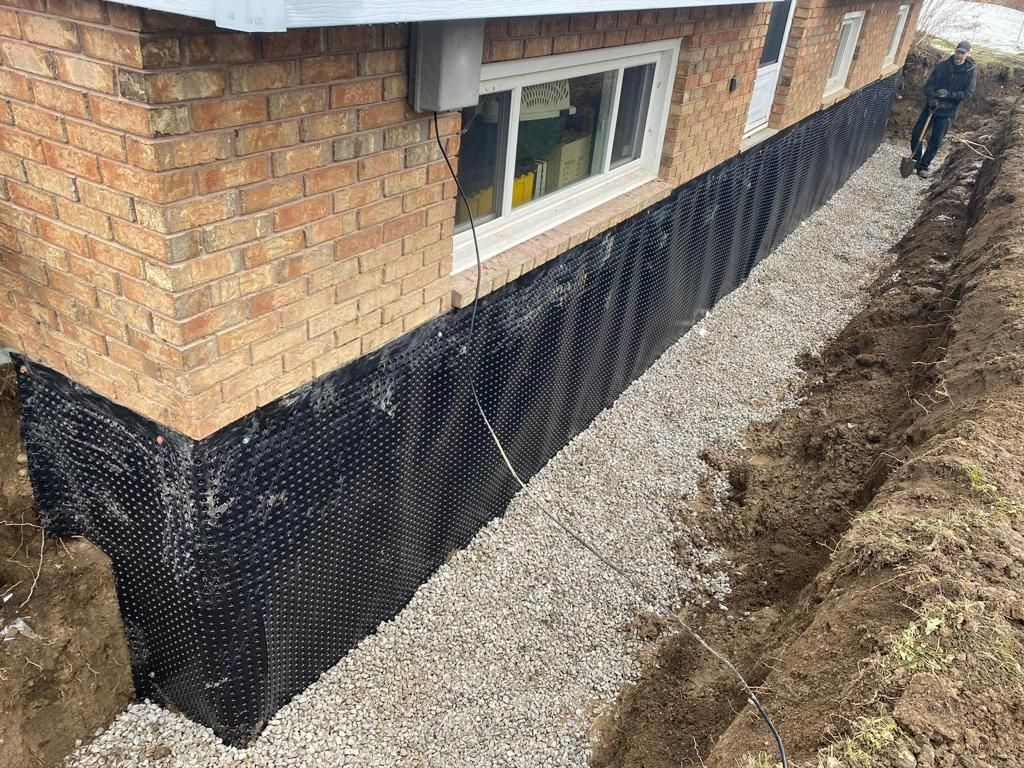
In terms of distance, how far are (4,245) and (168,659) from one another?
5.88ft

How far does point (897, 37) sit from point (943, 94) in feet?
6.15

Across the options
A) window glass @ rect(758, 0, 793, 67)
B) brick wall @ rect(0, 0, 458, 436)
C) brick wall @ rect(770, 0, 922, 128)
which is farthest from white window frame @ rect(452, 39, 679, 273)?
brick wall @ rect(770, 0, 922, 128)

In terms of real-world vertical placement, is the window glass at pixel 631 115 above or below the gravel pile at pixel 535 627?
above

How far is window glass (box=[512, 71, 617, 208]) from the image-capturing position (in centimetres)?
385

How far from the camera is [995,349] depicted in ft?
15.3

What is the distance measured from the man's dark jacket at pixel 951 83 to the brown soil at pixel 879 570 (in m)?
6.82

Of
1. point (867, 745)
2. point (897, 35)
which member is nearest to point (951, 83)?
point (897, 35)

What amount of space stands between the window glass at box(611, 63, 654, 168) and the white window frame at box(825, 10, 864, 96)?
577 cm

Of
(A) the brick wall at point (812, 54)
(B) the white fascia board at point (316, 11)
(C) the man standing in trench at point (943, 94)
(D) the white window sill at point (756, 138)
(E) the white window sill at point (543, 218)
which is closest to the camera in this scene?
(B) the white fascia board at point (316, 11)

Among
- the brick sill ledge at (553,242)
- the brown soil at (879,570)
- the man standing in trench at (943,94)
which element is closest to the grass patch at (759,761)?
the brown soil at (879,570)

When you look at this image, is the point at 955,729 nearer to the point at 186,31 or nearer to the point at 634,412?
the point at 186,31

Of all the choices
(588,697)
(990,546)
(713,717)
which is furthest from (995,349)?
(588,697)

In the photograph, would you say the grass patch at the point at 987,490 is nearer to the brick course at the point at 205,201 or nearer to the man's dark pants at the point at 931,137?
the brick course at the point at 205,201

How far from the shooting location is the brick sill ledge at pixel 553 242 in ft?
11.2
